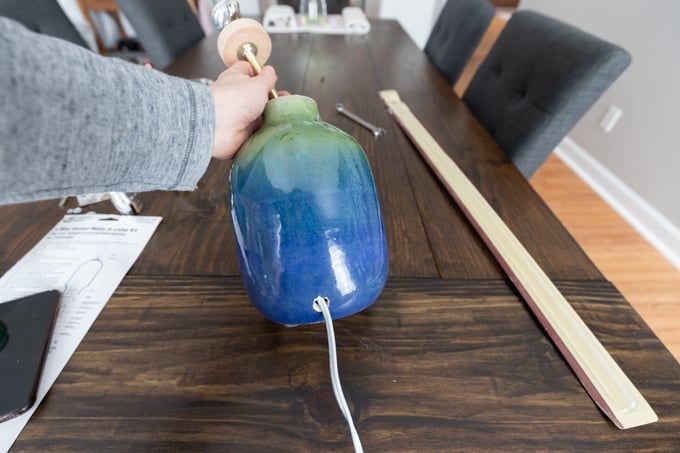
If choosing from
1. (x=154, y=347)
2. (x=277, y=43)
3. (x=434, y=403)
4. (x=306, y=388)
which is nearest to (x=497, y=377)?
(x=434, y=403)

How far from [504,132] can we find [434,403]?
24.7 inches

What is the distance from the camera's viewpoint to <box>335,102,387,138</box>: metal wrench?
654 mm

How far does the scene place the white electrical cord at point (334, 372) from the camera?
0.78 feet

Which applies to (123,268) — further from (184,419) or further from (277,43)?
(277,43)

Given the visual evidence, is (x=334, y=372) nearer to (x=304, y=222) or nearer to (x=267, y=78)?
(x=304, y=222)

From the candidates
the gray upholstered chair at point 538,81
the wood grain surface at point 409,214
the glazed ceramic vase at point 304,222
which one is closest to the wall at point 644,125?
the gray upholstered chair at point 538,81

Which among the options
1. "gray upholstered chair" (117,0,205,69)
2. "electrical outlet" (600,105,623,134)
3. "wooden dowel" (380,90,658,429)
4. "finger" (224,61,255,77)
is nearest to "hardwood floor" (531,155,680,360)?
"electrical outlet" (600,105,623,134)

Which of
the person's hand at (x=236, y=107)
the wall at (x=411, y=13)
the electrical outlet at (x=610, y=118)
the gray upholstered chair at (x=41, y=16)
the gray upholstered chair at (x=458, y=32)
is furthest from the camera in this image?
the wall at (x=411, y=13)

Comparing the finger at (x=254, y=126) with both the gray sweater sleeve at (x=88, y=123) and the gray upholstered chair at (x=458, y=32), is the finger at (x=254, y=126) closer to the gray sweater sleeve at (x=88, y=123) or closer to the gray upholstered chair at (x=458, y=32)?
the gray sweater sleeve at (x=88, y=123)

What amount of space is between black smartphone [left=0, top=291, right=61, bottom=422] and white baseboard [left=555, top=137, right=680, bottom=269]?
171 centimetres

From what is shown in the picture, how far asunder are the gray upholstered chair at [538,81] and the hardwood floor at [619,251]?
14.5 inches

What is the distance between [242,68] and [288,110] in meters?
0.10

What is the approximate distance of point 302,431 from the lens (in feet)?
0.86

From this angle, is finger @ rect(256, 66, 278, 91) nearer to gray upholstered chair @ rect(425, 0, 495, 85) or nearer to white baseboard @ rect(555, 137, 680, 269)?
gray upholstered chair @ rect(425, 0, 495, 85)
